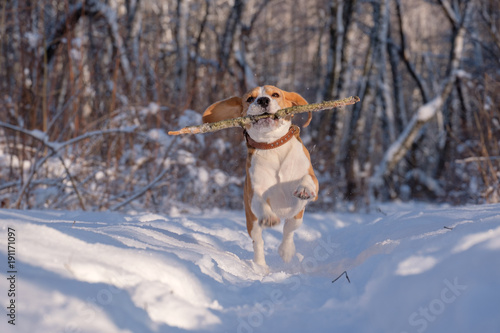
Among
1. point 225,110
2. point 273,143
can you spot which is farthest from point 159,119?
point 273,143

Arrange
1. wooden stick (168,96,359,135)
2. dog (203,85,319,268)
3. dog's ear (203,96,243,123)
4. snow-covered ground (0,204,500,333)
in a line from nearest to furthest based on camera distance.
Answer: snow-covered ground (0,204,500,333)
wooden stick (168,96,359,135)
dog (203,85,319,268)
dog's ear (203,96,243,123)

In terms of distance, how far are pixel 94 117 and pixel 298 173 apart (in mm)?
3479

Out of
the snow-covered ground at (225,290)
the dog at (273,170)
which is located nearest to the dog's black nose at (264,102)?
the dog at (273,170)

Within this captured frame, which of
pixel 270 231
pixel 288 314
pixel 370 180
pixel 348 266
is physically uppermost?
pixel 288 314

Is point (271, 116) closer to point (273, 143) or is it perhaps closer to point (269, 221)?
point (273, 143)

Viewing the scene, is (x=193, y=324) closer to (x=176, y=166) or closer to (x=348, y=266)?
(x=348, y=266)

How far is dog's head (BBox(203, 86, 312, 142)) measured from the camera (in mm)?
2773

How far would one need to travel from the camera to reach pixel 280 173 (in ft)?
9.57

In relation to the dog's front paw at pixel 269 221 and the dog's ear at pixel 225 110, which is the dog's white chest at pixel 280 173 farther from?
the dog's ear at pixel 225 110

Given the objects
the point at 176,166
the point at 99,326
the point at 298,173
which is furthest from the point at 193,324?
the point at 176,166

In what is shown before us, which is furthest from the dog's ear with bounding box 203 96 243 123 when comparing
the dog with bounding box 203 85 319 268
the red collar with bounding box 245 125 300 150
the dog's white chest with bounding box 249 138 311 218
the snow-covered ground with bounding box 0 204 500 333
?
the snow-covered ground with bounding box 0 204 500 333

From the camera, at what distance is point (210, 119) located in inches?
124

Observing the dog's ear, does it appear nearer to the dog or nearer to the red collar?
the dog

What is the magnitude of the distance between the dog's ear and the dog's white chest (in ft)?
1.29
